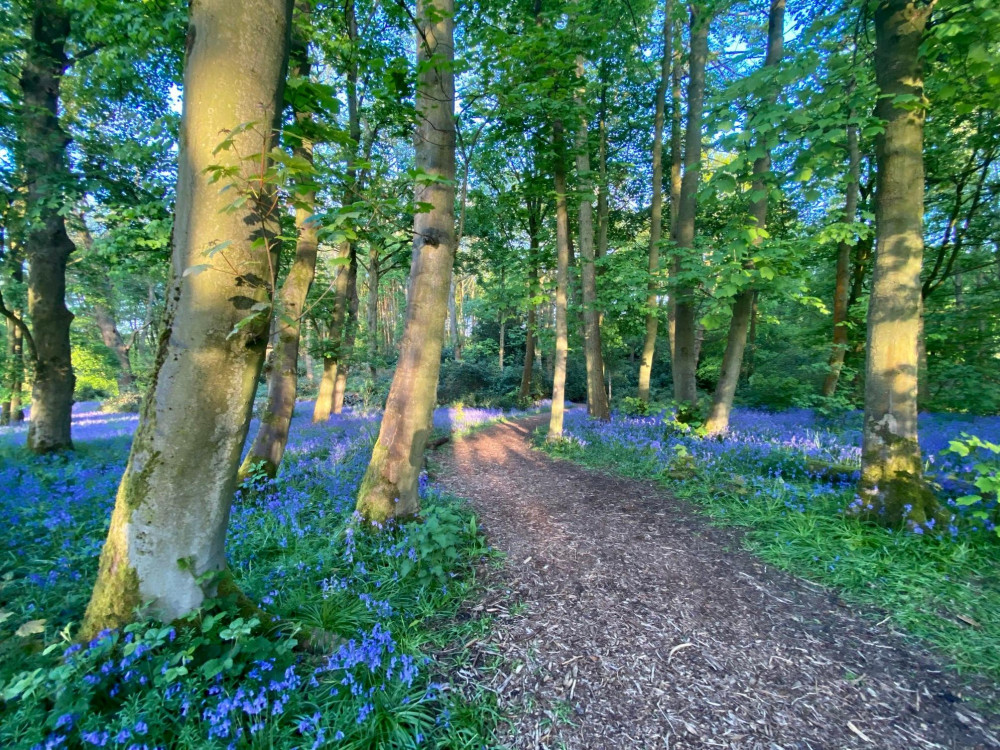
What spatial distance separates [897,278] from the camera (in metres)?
3.67

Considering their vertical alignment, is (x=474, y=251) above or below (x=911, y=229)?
above

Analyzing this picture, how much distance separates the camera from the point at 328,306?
972 cm

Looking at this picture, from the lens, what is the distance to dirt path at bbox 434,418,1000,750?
6.32 ft

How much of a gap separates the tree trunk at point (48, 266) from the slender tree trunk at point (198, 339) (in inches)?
274

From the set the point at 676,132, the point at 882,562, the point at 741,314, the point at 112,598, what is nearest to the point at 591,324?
the point at 741,314

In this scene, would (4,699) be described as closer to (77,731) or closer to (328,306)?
(77,731)

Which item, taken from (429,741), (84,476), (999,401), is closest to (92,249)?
(84,476)

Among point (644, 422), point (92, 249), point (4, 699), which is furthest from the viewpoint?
point (644, 422)

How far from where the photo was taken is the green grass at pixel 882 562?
2490 mm

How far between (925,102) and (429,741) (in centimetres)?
601

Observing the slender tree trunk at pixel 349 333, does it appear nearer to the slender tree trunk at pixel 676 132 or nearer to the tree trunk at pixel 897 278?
the slender tree trunk at pixel 676 132

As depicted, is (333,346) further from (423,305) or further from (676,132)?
(676,132)

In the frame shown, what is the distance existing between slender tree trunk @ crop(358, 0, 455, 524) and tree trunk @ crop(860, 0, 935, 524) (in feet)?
13.5

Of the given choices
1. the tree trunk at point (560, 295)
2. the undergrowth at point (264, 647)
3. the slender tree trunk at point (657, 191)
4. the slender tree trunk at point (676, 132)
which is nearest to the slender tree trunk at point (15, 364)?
the undergrowth at point (264, 647)
